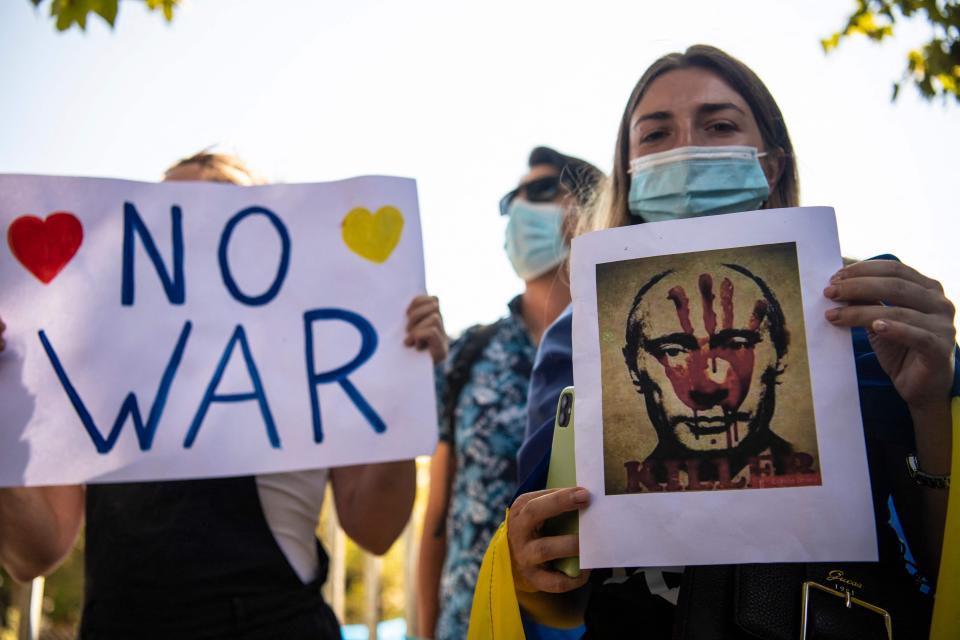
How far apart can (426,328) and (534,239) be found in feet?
3.90

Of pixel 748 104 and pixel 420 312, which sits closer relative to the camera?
pixel 748 104

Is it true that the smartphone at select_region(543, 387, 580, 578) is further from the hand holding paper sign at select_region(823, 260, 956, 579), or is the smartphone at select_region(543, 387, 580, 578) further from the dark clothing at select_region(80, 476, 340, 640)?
the dark clothing at select_region(80, 476, 340, 640)

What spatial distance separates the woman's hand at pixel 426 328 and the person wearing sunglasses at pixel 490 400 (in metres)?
0.64

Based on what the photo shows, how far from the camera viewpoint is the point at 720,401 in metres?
1.25

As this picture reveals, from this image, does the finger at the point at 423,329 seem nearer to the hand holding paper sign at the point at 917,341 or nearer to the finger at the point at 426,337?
the finger at the point at 426,337

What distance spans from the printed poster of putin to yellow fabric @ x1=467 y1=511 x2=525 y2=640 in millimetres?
228

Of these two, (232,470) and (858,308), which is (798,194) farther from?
(232,470)

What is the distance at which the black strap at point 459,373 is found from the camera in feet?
9.71

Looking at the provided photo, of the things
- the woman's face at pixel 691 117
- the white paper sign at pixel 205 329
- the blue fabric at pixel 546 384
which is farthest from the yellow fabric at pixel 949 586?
the white paper sign at pixel 205 329

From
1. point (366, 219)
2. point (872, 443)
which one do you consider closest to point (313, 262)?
point (366, 219)

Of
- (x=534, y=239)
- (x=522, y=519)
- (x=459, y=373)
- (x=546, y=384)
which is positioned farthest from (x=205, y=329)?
(x=534, y=239)

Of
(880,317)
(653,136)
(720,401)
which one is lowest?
(720,401)

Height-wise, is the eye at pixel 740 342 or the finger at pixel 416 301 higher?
the finger at pixel 416 301

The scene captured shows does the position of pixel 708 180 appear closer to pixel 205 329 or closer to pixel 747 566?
pixel 747 566
